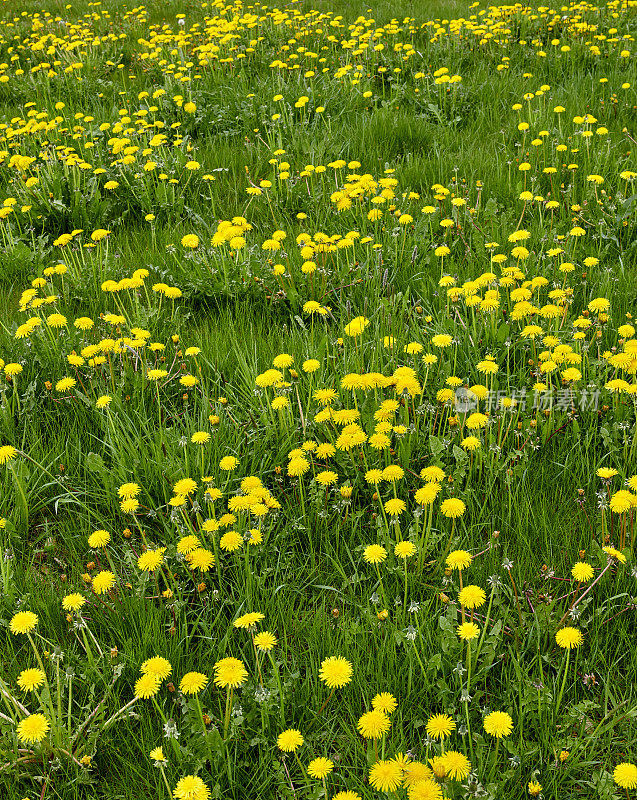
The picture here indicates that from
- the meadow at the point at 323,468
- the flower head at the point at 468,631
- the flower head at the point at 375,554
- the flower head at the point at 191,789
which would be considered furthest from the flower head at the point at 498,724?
the flower head at the point at 191,789

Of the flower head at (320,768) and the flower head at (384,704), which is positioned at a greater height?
the flower head at (384,704)

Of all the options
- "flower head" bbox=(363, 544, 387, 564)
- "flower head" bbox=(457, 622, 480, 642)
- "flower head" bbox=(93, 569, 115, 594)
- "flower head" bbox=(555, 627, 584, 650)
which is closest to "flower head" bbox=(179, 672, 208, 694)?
"flower head" bbox=(93, 569, 115, 594)

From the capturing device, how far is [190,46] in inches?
278

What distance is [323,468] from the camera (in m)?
2.58

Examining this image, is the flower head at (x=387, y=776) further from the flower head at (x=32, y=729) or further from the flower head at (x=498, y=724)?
the flower head at (x=32, y=729)

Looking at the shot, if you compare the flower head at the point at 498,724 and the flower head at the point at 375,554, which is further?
the flower head at the point at 375,554

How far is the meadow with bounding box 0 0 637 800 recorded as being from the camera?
1733 millimetres

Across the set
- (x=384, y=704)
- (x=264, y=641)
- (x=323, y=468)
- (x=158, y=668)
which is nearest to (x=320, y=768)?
(x=384, y=704)

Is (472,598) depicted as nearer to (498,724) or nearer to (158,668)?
(498,724)

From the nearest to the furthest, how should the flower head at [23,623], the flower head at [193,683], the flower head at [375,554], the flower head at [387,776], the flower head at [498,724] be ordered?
the flower head at [387,776] < the flower head at [498,724] < the flower head at [193,683] < the flower head at [23,623] < the flower head at [375,554]

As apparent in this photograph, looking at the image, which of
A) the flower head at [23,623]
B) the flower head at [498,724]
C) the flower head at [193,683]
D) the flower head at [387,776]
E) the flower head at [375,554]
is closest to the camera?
the flower head at [387,776]

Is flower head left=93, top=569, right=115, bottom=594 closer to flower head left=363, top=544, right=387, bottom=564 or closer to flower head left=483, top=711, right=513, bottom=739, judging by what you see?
flower head left=363, top=544, right=387, bottom=564

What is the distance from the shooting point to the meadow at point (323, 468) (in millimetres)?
1733

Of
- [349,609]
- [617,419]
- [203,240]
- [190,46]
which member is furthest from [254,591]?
[190,46]
